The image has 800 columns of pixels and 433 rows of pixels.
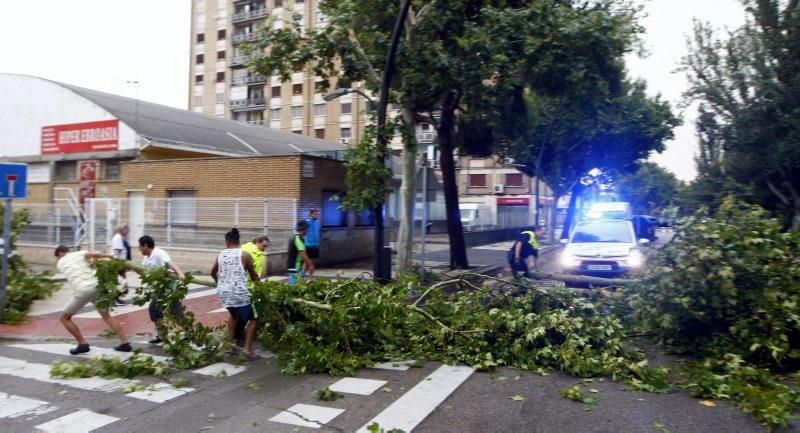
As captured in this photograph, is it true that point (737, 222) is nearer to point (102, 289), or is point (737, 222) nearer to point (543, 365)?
point (543, 365)

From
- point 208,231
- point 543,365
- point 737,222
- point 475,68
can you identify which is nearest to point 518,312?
point 543,365

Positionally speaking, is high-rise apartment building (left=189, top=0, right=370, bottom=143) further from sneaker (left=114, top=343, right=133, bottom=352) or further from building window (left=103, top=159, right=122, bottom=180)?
sneaker (left=114, top=343, right=133, bottom=352)

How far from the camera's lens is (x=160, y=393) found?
570 centimetres

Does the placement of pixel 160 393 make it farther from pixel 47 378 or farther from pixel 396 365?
pixel 396 365

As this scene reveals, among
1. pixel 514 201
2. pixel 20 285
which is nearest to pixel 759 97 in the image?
pixel 20 285

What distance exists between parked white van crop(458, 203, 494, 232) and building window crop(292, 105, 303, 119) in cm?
2681

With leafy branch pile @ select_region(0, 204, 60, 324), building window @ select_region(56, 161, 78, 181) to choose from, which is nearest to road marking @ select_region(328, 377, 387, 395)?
leafy branch pile @ select_region(0, 204, 60, 324)

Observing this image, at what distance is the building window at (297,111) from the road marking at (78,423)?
177ft

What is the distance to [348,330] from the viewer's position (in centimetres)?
673

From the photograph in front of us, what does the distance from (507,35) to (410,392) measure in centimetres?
918

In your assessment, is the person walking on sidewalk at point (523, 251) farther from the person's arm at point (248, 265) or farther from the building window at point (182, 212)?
the building window at point (182, 212)

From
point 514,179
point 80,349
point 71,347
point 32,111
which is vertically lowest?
point 71,347

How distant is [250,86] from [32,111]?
34.9 metres

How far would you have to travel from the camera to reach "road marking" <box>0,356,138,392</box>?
5.92 m
